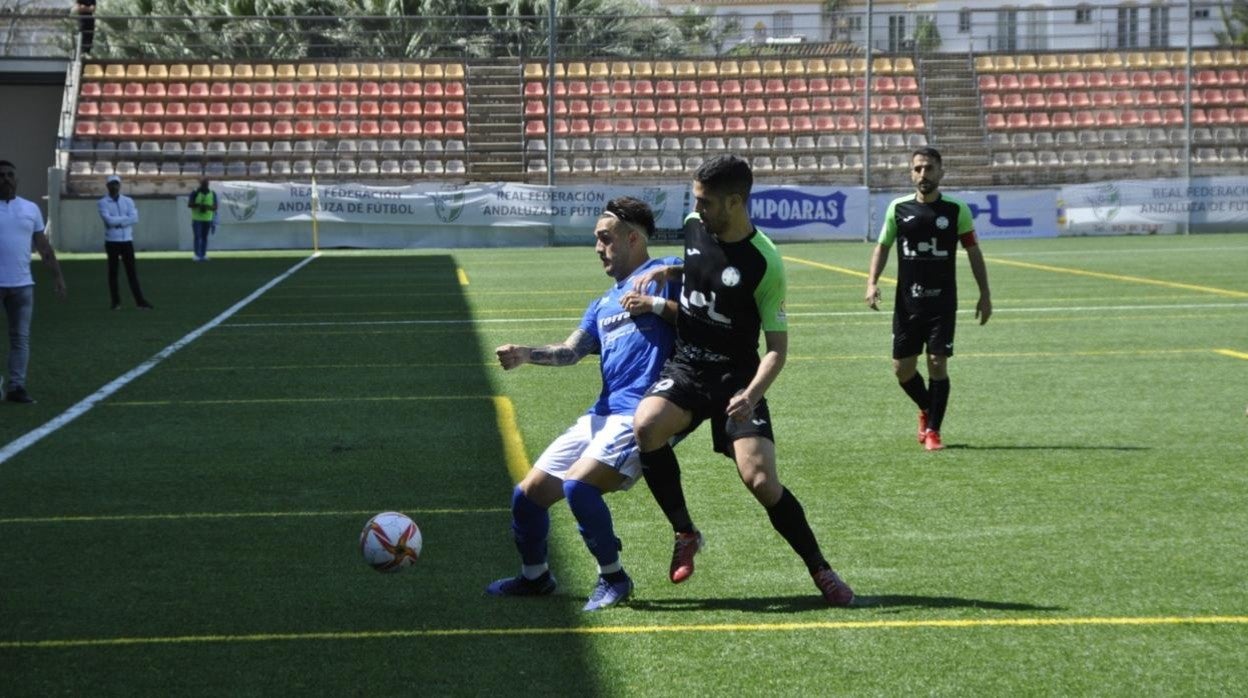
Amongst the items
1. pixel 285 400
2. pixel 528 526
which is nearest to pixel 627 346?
pixel 528 526

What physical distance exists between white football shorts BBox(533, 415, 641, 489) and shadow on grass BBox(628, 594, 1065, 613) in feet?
1.73

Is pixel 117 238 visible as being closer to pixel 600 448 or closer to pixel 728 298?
pixel 600 448

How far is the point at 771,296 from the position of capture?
271 inches

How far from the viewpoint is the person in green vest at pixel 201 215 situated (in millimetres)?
35188

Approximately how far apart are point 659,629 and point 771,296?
4.52 ft

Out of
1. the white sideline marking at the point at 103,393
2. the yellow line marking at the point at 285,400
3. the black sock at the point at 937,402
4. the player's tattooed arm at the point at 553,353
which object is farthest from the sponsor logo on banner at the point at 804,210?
the player's tattooed arm at the point at 553,353

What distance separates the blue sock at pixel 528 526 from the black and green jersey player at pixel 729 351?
0.49 metres

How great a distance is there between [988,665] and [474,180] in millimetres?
40253

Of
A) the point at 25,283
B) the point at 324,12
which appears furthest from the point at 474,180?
the point at 25,283

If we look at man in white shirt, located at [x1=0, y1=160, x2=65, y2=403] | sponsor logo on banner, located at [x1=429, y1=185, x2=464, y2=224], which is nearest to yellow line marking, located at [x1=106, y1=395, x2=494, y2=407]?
man in white shirt, located at [x1=0, y1=160, x2=65, y2=403]

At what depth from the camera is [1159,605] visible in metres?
7.07

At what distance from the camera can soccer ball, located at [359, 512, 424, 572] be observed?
7.43 metres

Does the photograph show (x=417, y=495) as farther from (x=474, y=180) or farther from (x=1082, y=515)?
(x=474, y=180)

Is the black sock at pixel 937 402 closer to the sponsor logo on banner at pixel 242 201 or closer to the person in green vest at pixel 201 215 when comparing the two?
the person in green vest at pixel 201 215
